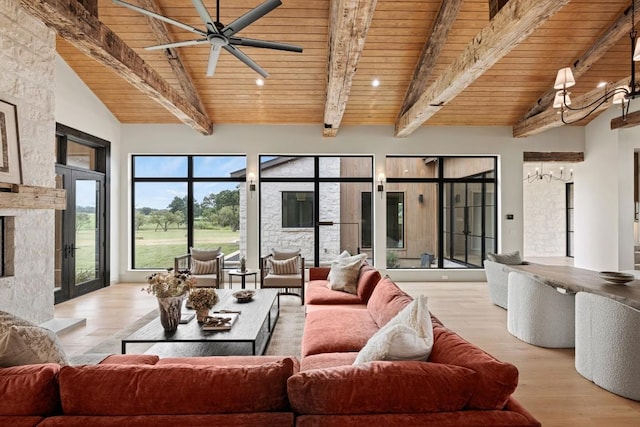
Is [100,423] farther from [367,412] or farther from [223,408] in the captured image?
[367,412]

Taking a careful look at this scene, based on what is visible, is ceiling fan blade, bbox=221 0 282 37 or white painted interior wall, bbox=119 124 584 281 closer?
ceiling fan blade, bbox=221 0 282 37

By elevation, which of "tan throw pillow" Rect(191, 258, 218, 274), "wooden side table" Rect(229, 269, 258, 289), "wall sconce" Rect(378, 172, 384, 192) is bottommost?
"wooden side table" Rect(229, 269, 258, 289)

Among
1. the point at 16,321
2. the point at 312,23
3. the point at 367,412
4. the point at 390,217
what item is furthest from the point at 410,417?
the point at 390,217

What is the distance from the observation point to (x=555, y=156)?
7684 millimetres

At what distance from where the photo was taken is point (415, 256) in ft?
25.8

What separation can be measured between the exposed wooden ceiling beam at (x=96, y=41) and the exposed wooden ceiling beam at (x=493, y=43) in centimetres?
380

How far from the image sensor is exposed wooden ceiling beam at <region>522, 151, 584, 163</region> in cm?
767

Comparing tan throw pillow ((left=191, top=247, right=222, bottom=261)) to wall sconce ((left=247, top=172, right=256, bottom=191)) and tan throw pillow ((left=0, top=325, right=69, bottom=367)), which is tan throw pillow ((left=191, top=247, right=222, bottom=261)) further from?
tan throw pillow ((left=0, top=325, right=69, bottom=367))

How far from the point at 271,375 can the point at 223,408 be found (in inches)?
8.8

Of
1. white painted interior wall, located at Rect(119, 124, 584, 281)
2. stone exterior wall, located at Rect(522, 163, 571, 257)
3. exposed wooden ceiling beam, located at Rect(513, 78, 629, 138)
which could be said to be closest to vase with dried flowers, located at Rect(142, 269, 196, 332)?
white painted interior wall, located at Rect(119, 124, 584, 281)

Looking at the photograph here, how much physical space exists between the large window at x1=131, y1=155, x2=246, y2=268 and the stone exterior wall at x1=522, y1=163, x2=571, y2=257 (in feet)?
30.3

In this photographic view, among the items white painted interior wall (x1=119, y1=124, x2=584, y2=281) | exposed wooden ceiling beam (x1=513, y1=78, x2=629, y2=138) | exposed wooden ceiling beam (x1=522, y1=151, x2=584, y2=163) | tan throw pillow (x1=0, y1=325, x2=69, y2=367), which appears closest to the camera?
tan throw pillow (x1=0, y1=325, x2=69, y2=367)

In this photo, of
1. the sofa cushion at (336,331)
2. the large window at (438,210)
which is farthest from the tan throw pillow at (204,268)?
the large window at (438,210)

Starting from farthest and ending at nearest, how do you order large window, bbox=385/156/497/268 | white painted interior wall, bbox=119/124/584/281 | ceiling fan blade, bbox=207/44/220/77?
large window, bbox=385/156/497/268 → white painted interior wall, bbox=119/124/584/281 → ceiling fan blade, bbox=207/44/220/77
